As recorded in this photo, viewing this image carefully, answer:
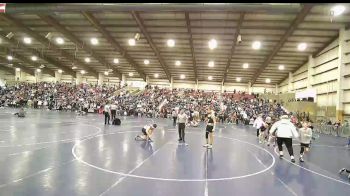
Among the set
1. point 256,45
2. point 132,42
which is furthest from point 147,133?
point 132,42

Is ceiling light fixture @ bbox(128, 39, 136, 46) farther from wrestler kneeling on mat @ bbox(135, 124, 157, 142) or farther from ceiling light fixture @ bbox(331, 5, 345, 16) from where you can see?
wrestler kneeling on mat @ bbox(135, 124, 157, 142)

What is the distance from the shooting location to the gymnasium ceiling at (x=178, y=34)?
858 inches

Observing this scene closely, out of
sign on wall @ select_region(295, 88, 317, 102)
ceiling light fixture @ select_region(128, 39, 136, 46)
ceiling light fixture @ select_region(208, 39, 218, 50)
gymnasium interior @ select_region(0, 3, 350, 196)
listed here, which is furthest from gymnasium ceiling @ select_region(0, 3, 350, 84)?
sign on wall @ select_region(295, 88, 317, 102)

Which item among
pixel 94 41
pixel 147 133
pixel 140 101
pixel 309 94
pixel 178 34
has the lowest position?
pixel 147 133

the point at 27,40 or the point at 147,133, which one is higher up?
the point at 27,40

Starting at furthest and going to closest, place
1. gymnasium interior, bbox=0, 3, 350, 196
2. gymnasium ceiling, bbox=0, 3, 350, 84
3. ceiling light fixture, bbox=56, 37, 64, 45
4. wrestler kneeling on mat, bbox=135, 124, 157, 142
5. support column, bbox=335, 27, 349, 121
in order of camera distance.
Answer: ceiling light fixture, bbox=56, 37, 64, 45, support column, bbox=335, 27, 349, 121, gymnasium ceiling, bbox=0, 3, 350, 84, wrestler kneeling on mat, bbox=135, 124, 157, 142, gymnasium interior, bbox=0, 3, 350, 196

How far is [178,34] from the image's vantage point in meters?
31.0

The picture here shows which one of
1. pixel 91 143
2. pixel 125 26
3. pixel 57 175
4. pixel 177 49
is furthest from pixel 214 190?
pixel 177 49

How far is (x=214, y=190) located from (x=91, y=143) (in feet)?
24.4

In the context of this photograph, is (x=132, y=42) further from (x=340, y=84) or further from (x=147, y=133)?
(x=340, y=84)

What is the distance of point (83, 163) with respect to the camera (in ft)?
28.5

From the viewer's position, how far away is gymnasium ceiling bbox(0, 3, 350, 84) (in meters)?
21.8

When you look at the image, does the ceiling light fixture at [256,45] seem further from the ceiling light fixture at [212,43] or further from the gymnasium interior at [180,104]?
the ceiling light fixture at [212,43]

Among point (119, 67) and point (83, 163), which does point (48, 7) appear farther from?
point (119, 67)
